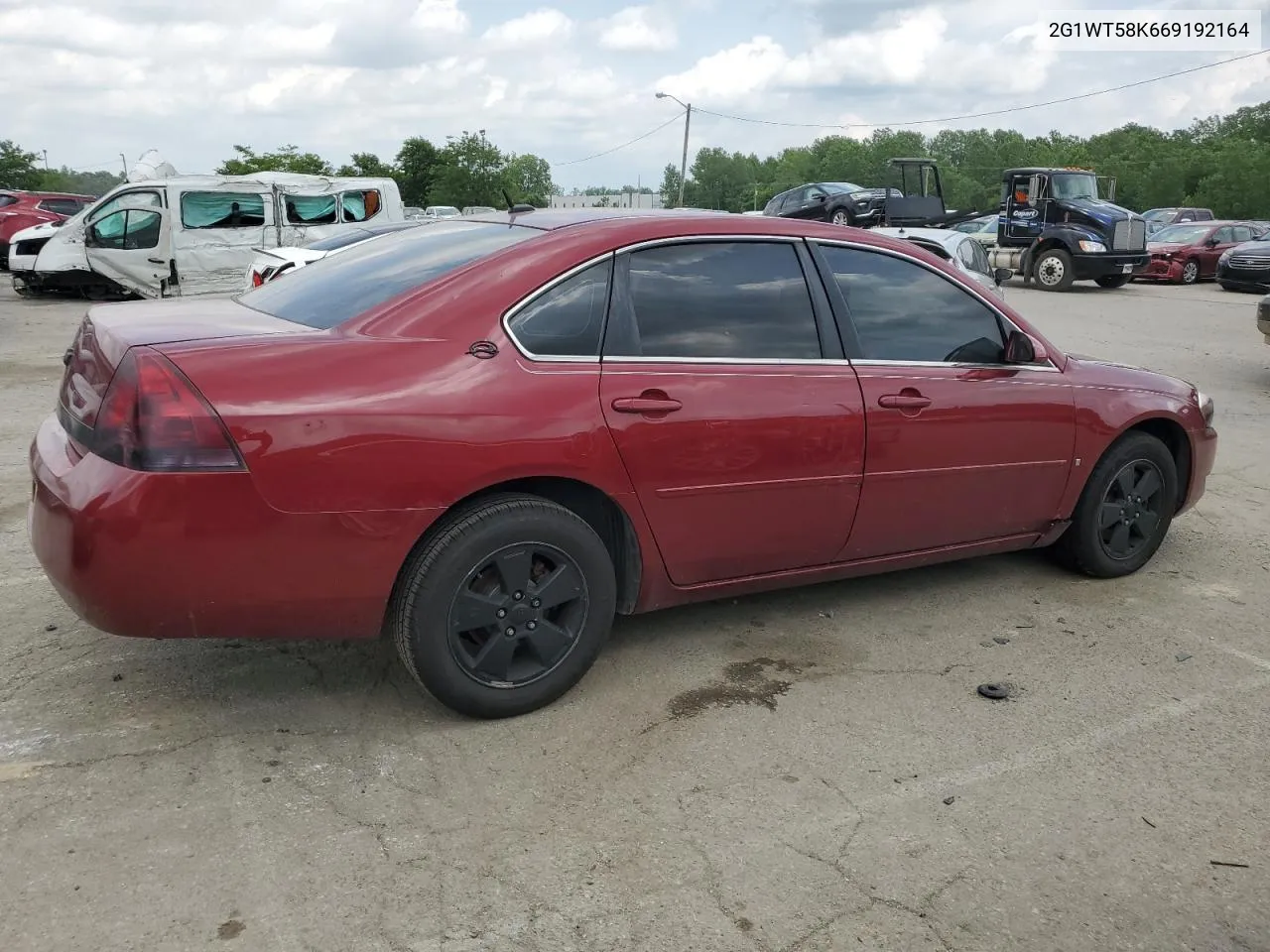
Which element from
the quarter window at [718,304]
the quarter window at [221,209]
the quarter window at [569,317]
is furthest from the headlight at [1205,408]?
the quarter window at [221,209]

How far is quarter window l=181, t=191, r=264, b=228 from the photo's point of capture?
1652 centimetres

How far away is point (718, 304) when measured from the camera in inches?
147

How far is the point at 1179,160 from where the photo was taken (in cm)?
6488

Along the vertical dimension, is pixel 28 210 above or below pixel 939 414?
above

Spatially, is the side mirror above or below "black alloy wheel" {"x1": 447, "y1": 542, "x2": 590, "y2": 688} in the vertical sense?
above

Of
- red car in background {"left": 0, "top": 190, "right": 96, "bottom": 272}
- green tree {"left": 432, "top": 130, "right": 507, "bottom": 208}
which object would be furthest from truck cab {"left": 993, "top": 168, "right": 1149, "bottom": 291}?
green tree {"left": 432, "top": 130, "right": 507, "bottom": 208}

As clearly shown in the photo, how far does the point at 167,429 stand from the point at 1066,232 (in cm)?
2268

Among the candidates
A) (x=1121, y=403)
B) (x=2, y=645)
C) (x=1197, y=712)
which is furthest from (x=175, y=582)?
→ (x=1121, y=403)

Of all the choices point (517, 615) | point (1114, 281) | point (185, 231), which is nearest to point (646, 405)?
point (517, 615)

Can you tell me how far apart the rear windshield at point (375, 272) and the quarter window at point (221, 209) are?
13.8 metres

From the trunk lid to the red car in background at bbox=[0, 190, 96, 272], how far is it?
71.4ft

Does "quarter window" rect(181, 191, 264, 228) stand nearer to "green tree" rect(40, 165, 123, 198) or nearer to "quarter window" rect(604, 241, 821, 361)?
"quarter window" rect(604, 241, 821, 361)

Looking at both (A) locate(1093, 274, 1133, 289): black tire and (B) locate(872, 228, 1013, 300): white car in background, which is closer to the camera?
(B) locate(872, 228, 1013, 300): white car in background

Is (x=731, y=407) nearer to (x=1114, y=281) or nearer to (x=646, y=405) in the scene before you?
(x=646, y=405)
